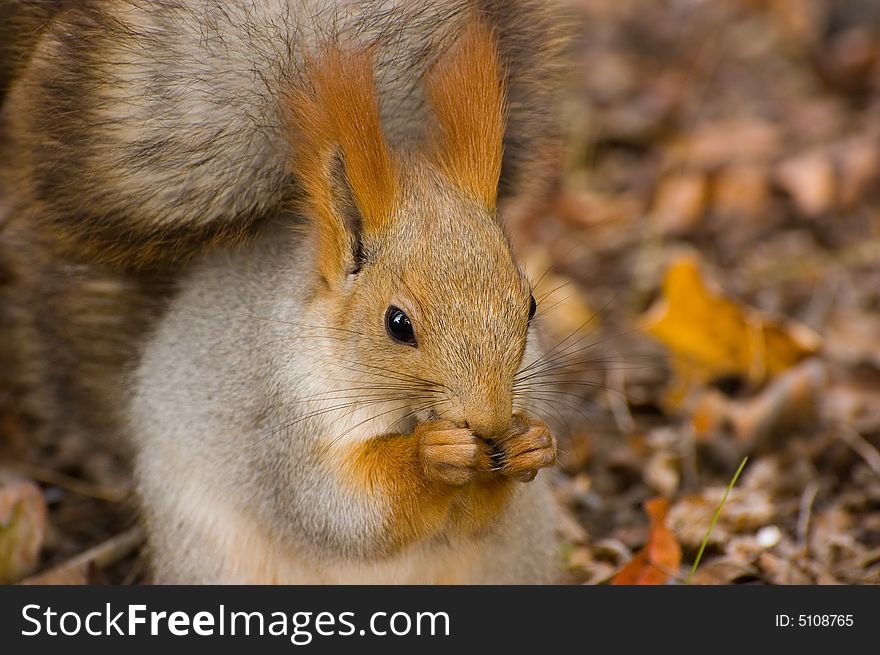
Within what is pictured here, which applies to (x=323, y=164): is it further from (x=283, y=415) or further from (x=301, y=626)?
(x=301, y=626)

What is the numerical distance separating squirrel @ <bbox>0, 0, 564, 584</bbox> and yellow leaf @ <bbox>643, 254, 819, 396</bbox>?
0.76 meters

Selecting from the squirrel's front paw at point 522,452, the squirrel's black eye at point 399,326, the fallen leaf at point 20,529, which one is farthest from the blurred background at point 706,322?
the squirrel's black eye at point 399,326

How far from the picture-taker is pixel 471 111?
6.86 ft

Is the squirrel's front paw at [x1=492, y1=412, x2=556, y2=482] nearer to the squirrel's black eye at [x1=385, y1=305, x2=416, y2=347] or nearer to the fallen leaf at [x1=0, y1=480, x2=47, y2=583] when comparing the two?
the squirrel's black eye at [x1=385, y1=305, x2=416, y2=347]

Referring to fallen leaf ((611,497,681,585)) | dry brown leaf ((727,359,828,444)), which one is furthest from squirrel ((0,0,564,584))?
dry brown leaf ((727,359,828,444))

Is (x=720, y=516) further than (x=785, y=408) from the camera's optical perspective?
No

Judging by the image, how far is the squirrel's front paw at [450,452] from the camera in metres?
1.90

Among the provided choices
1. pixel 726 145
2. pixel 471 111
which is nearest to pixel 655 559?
pixel 471 111

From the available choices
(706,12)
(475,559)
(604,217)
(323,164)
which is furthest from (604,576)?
(706,12)

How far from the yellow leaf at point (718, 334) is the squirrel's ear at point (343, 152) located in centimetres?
127

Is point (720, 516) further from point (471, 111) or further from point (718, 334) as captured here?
point (471, 111)

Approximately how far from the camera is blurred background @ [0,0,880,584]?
269 cm

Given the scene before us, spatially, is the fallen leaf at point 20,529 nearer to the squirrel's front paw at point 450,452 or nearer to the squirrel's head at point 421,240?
the squirrel's head at point 421,240

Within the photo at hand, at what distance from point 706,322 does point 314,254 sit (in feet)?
4.46
